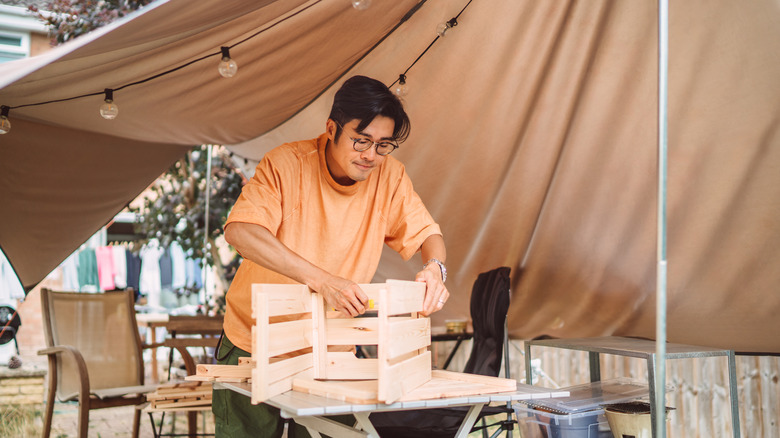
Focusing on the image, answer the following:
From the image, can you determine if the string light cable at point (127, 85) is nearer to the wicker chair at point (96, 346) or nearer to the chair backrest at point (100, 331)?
the wicker chair at point (96, 346)

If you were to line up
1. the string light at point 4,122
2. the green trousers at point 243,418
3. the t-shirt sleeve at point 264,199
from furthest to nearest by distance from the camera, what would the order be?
the string light at point 4,122, the green trousers at point 243,418, the t-shirt sleeve at point 264,199

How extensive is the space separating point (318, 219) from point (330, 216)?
4 centimetres

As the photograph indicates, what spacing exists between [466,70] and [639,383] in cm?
148

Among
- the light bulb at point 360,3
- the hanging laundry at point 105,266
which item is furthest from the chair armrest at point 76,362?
the hanging laundry at point 105,266

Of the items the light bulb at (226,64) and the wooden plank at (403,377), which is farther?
the light bulb at (226,64)

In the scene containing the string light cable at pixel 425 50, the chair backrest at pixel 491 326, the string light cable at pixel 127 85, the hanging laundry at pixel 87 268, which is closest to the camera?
the string light cable at pixel 127 85

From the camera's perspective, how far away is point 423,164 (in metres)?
3.23

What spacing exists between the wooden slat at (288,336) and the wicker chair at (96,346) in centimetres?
260

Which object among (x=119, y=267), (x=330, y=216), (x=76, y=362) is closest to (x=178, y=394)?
(x=76, y=362)

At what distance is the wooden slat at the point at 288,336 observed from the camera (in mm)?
1374

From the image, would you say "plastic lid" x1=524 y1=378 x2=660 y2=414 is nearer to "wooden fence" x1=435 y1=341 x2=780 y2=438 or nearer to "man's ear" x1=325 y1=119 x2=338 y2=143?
"wooden fence" x1=435 y1=341 x2=780 y2=438

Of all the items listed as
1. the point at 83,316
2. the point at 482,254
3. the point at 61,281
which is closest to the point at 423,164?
the point at 482,254

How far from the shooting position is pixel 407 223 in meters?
1.96

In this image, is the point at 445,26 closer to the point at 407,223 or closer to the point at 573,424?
the point at 407,223
